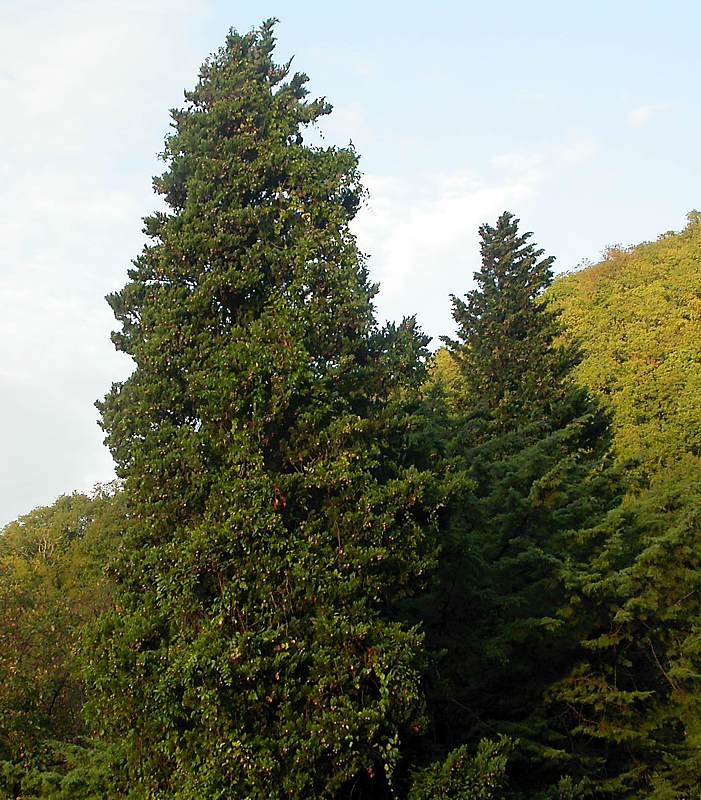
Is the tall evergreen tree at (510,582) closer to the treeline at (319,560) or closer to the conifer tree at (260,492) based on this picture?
the treeline at (319,560)

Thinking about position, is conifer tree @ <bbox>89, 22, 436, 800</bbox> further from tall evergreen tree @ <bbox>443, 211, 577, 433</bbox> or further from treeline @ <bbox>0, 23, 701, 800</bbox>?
tall evergreen tree @ <bbox>443, 211, 577, 433</bbox>

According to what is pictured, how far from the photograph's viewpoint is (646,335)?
1510 inches

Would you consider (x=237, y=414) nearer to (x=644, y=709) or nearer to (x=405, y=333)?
(x=405, y=333)

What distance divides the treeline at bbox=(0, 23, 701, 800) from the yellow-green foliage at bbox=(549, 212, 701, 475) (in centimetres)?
1636

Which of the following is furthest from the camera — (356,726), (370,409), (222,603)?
(370,409)

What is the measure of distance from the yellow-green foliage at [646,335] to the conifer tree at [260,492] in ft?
67.5

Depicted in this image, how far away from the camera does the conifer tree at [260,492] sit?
807 centimetres

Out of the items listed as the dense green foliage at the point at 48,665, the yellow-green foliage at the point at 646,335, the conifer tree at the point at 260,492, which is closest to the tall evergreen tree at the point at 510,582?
the conifer tree at the point at 260,492

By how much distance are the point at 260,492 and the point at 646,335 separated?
33.8m

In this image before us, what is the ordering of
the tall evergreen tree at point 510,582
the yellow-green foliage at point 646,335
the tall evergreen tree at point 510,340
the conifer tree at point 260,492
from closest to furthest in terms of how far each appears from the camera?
the conifer tree at point 260,492
the tall evergreen tree at point 510,582
the tall evergreen tree at point 510,340
the yellow-green foliage at point 646,335

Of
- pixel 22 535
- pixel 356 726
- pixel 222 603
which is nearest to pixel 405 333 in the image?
pixel 222 603

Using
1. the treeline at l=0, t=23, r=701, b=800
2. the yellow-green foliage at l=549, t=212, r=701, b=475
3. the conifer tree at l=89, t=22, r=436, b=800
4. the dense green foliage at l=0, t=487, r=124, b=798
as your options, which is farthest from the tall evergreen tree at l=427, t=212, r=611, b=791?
the yellow-green foliage at l=549, t=212, r=701, b=475

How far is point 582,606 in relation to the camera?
40.5 ft

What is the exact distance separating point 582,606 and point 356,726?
582 cm
